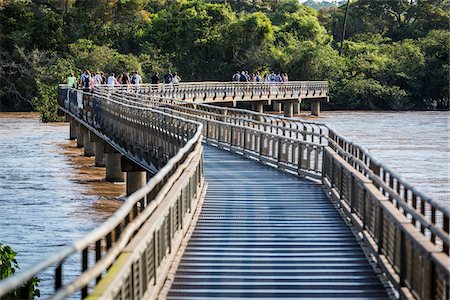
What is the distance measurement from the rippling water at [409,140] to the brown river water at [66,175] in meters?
0.03

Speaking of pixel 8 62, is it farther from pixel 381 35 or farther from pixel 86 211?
pixel 86 211

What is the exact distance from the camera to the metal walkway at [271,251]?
11562 mm

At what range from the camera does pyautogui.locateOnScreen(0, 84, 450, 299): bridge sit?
9102 mm

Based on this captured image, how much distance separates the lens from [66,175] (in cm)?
4097

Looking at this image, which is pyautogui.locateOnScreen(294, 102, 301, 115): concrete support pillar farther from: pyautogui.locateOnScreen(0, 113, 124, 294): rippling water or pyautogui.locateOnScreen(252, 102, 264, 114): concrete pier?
pyautogui.locateOnScreen(0, 113, 124, 294): rippling water

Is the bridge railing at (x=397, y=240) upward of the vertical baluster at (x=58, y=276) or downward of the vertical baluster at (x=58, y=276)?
downward

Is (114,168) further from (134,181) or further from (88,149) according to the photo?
(88,149)

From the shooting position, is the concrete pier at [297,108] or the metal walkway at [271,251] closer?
the metal walkway at [271,251]

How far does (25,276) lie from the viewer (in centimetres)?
566

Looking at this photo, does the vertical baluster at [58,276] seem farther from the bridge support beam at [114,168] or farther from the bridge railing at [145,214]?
the bridge support beam at [114,168]

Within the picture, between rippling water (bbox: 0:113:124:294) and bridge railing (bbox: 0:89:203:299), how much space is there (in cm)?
189

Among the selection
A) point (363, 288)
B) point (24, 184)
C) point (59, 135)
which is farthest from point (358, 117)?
point (363, 288)

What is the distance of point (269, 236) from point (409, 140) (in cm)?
3757

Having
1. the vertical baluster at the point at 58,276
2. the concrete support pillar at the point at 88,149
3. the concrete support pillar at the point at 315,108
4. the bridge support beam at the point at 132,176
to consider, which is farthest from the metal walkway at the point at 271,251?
the concrete support pillar at the point at 315,108
